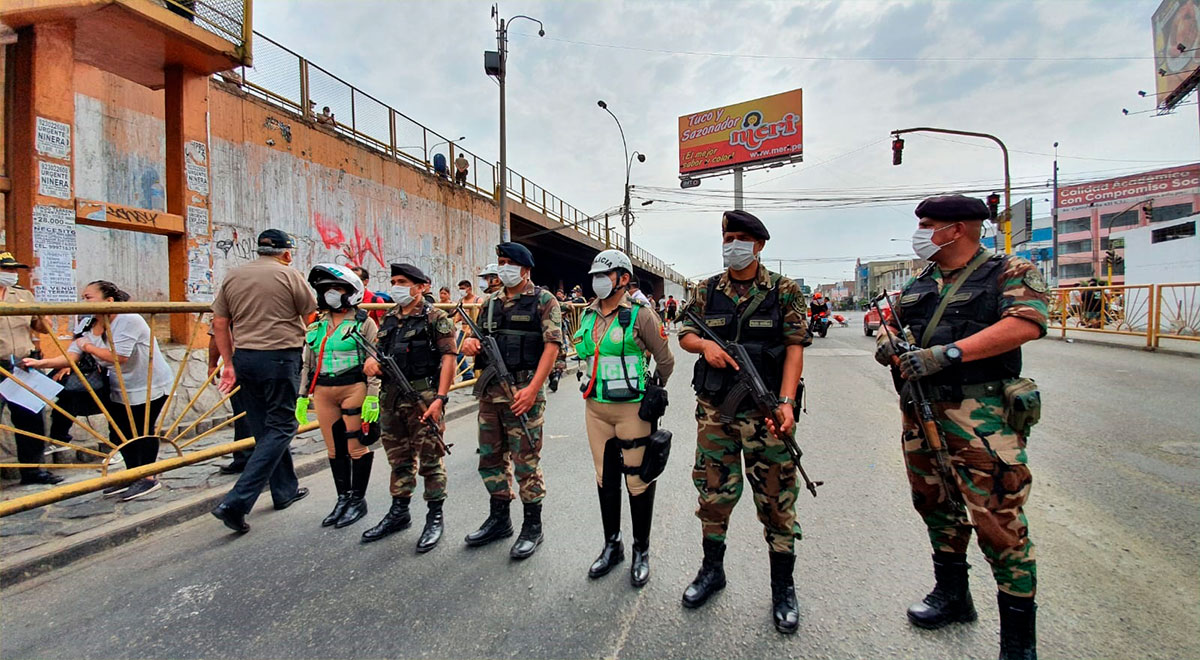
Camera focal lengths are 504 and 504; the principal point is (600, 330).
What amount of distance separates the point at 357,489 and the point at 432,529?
0.79 m

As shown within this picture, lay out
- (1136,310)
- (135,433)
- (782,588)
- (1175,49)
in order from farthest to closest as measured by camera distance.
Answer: (1175,49)
(1136,310)
(135,433)
(782,588)

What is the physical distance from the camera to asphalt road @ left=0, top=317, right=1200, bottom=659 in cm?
206

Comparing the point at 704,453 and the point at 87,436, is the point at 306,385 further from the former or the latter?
the point at 87,436

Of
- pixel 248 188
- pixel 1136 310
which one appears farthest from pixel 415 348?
pixel 1136 310

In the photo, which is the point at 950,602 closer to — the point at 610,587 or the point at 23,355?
the point at 610,587

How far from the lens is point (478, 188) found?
1714cm

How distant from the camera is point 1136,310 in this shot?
12672mm

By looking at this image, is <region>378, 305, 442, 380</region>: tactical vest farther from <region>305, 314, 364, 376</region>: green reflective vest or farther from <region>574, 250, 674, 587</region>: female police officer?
<region>574, 250, 674, 587</region>: female police officer

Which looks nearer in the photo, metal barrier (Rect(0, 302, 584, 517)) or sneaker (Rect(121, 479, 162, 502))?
metal barrier (Rect(0, 302, 584, 517))

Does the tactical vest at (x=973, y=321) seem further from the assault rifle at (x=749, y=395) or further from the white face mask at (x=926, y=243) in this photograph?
the assault rifle at (x=749, y=395)

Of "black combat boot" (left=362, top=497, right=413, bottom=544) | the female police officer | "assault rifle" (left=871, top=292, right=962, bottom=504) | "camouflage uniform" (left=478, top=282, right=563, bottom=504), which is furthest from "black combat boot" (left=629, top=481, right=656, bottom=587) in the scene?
"black combat boot" (left=362, top=497, right=413, bottom=544)

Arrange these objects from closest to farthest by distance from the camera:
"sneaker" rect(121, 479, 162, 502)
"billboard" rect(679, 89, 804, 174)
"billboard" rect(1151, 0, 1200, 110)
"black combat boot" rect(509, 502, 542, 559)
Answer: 1. "black combat boot" rect(509, 502, 542, 559)
2. "sneaker" rect(121, 479, 162, 502)
3. "billboard" rect(1151, 0, 1200, 110)
4. "billboard" rect(679, 89, 804, 174)

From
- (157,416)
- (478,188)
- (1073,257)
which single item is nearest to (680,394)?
(157,416)

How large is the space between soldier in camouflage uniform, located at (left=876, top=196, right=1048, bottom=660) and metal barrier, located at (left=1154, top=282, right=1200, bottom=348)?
13603mm
